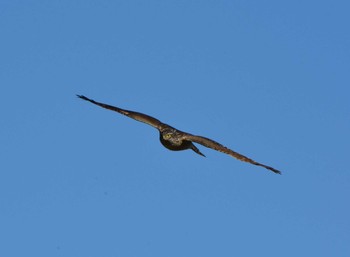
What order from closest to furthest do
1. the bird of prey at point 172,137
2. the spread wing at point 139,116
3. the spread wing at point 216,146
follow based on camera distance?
the spread wing at point 216,146 → the bird of prey at point 172,137 → the spread wing at point 139,116

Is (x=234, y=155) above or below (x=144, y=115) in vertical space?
below

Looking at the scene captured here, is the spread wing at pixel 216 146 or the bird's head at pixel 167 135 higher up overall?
the bird's head at pixel 167 135

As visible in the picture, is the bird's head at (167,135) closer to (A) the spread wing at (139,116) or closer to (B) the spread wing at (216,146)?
(B) the spread wing at (216,146)

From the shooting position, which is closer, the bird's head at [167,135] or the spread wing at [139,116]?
the bird's head at [167,135]

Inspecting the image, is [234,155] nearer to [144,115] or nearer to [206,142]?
[206,142]

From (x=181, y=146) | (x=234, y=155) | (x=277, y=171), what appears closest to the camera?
(x=277, y=171)

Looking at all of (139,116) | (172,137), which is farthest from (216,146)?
(139,116)

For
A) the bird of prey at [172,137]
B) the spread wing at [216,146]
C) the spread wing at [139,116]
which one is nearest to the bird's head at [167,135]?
the bird of prey at [172,137]

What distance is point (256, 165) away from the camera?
38656mm

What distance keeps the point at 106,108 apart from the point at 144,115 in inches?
66.2

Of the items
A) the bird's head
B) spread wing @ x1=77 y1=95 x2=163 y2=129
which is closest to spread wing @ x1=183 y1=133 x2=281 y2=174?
the bird's head

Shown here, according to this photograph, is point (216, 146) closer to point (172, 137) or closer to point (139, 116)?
point (172, 137)

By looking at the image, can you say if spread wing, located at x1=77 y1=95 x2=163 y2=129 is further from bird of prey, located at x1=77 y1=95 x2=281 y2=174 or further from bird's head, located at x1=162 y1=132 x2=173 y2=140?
bird's head, located at x1=162 y1=132 x2=173 y2=140

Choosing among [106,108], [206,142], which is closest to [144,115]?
[106,108]
